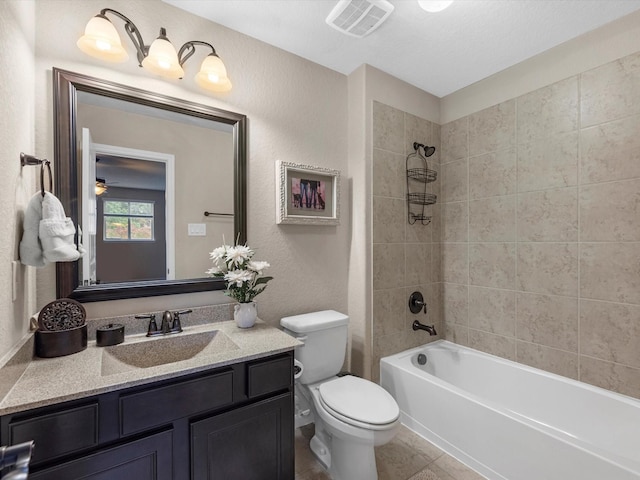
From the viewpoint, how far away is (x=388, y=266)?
87.2 inches

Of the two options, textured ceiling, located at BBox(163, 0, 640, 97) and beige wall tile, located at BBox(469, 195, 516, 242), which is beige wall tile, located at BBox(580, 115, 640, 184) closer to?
beige wall tile, located at BBox(469, 195, 516, 242)

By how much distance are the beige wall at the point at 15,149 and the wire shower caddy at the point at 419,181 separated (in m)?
2.20

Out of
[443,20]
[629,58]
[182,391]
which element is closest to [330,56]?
[443,20]

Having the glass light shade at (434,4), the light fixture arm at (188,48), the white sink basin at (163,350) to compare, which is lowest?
the white sink basin at (163,350)

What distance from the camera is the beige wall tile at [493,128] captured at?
2.15 metres

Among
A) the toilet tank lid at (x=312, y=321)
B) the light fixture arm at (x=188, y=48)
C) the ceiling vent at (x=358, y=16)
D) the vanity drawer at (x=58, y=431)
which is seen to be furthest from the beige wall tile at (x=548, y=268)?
the vanity drawer at (x=58, y=431)

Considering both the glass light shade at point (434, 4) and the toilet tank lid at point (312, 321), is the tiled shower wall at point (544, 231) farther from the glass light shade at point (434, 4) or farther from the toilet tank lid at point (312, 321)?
the glass light shade at point (434, 4)

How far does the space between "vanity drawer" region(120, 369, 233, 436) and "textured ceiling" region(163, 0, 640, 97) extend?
72.3 inches

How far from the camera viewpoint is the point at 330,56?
79.2 inches

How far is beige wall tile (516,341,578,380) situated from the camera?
1865 mm

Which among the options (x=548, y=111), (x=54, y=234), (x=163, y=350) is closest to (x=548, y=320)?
(x=548, y=111)

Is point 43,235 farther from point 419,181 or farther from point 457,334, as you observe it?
point 457,334

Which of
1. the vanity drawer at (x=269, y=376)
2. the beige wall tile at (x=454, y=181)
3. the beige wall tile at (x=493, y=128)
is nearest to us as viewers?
the vanity drawer at (x=269, y=376)

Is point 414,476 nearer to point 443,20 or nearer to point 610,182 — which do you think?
point 610,182
